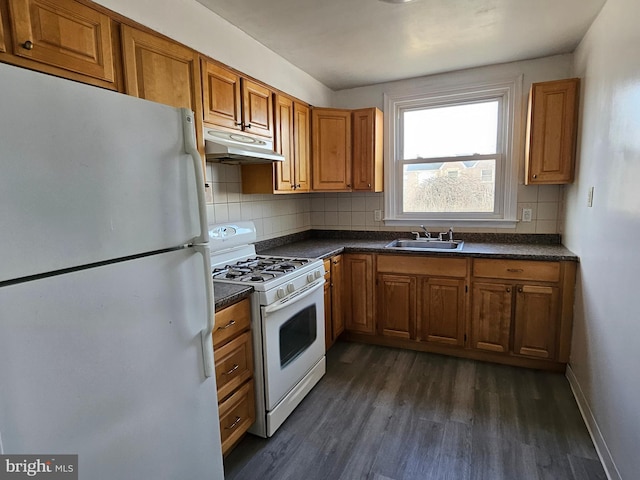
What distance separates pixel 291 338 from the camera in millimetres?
2174

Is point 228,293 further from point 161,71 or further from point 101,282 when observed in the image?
point 161,71

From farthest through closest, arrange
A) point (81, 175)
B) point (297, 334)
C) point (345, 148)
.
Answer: point (345, 148), point (297, 334), point (81, 175)

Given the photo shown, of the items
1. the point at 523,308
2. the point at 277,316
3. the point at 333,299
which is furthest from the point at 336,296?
the point at 523,308

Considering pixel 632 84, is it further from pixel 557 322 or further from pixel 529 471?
pixel 529 471

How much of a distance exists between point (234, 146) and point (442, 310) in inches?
80.3

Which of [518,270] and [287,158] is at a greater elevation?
[287,158]

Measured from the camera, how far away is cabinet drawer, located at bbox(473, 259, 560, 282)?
99.3 inches

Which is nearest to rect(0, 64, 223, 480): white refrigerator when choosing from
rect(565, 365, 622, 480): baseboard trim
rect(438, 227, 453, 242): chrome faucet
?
rect(565, 365, 622, 480): baseboard trim

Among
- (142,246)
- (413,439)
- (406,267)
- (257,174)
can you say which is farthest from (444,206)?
(142,246)

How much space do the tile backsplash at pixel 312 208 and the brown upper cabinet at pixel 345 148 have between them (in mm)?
374

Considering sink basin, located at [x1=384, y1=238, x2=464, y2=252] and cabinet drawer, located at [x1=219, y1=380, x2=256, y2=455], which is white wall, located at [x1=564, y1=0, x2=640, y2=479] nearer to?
sink basin, located at [x1=384, y1=238, x2=464, y2=252]

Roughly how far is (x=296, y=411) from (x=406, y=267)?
1.41 metres

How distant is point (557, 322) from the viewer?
8.34 ft

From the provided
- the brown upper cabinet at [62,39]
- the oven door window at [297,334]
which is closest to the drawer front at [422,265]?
the oven door window at [297,334]
